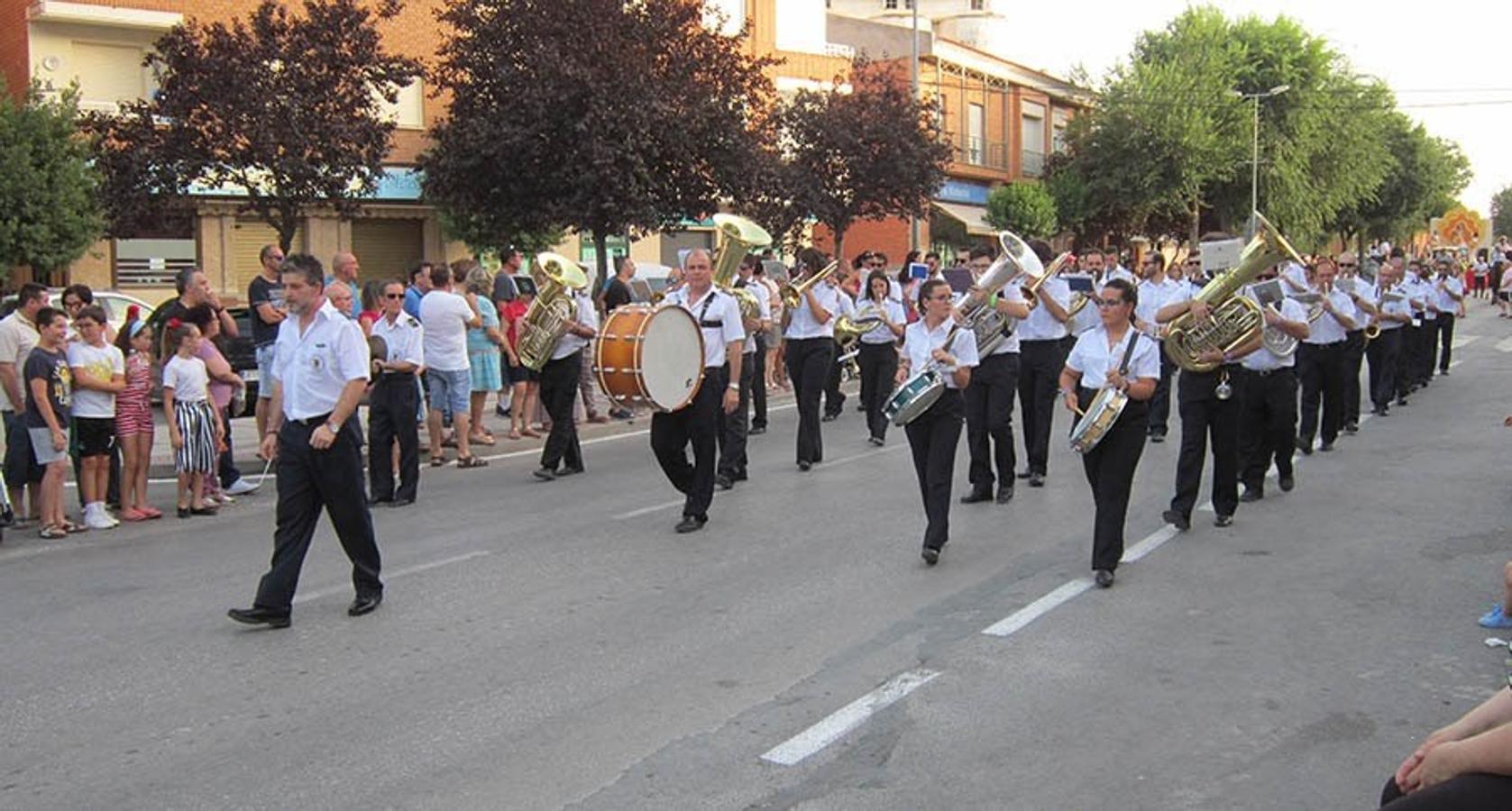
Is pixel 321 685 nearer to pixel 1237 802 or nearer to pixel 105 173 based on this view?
pixel 1237 802

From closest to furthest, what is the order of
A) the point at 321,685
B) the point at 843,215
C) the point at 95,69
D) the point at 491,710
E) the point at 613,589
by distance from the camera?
the point at 491,710, the point at 321,685, the point at 613,589, the point at 95,69, the point at 843,215

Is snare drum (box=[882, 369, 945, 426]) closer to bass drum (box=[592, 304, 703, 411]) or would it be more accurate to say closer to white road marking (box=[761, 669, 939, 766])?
bass drum (box=[592, 304, 703, 411])

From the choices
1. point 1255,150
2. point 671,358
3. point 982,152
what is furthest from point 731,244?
point 1255,150

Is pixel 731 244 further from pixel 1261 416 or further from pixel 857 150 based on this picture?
pixel 857 150

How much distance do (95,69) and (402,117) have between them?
681cm

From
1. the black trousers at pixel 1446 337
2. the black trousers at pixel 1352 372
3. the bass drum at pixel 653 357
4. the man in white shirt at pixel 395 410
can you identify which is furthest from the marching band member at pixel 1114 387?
the black trousers at pixel 1446 337

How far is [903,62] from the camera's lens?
46.4 metres

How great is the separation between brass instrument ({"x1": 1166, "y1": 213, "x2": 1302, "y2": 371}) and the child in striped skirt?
24.0 feet

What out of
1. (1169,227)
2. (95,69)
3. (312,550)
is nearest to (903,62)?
(1169,227)

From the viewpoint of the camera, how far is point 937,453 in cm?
858

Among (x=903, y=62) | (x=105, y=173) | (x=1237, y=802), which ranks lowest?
(x=1237, y=802)

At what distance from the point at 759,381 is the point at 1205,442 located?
6.01 m

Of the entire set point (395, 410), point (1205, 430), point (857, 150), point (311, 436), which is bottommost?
point (1205, 430)

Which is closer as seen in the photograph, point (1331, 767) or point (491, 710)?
point (1331, 767)
